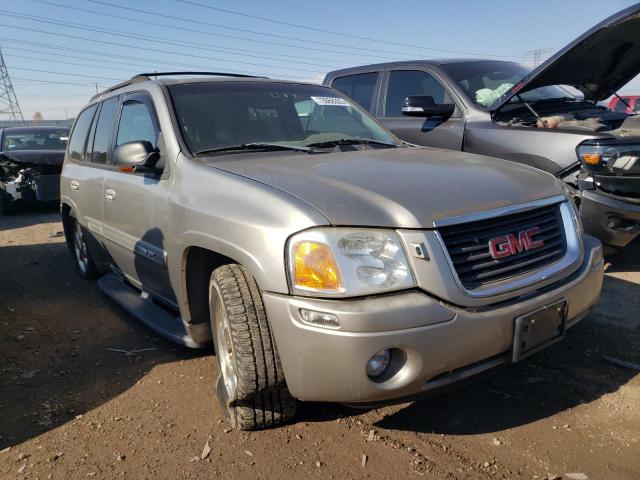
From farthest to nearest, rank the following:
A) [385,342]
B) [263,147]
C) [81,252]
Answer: [81,252]
[263,147]
[385,342]

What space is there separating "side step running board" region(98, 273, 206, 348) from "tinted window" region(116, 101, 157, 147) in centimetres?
111

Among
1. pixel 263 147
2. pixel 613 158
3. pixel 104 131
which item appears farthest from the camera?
pixel 104 131

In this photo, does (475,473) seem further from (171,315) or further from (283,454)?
(171,315)

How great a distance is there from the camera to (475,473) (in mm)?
2225

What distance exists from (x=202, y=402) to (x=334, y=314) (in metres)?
1.25

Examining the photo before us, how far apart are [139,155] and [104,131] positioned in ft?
5.17

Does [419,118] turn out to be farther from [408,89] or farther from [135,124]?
[135,124]

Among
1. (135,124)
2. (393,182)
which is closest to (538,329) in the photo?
(393,182)

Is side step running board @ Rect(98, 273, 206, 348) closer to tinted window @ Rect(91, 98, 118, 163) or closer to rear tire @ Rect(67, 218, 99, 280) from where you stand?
rear tire @ Rect(67, 218, 99, 280)

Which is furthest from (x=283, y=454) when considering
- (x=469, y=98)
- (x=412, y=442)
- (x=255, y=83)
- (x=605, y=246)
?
(x=469, y=98)

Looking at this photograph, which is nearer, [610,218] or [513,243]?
[513,243]

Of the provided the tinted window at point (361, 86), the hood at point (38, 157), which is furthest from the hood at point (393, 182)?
the hood at point (38, 157)

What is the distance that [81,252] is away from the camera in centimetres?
527

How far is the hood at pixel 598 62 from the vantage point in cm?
423
